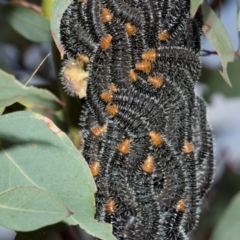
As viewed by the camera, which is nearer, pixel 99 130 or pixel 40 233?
pixel 40 233

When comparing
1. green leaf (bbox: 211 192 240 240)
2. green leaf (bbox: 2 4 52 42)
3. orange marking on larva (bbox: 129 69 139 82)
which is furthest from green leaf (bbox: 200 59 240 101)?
orange marking on larva (bbox: 129 69 139 82)

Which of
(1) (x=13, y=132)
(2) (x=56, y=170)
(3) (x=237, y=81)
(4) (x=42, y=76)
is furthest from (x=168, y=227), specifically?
(4) (x=42, y=76)

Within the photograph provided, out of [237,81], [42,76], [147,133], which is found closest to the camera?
[147,133]

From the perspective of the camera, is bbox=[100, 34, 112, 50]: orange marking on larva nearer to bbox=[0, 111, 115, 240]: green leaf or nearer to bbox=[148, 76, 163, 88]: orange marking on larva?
bbox=[148, 76, 163, 88]: orange marking on larva

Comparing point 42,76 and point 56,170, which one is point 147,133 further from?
point 42,76

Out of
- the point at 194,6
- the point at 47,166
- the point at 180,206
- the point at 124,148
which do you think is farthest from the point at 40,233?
the point at 194,6

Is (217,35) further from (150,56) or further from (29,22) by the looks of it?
(29,22)
